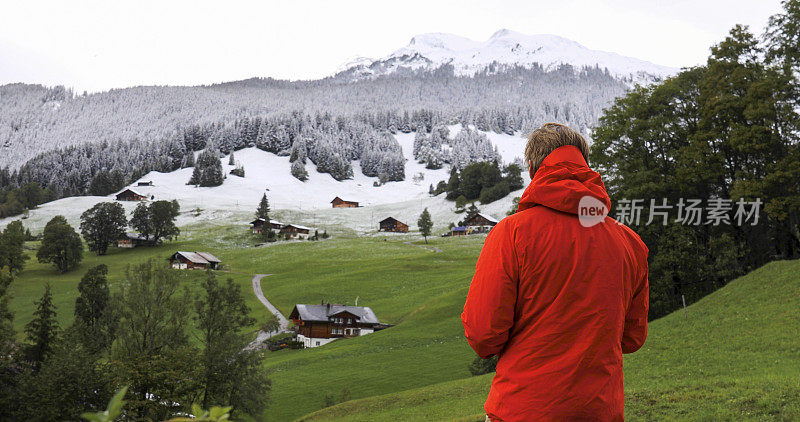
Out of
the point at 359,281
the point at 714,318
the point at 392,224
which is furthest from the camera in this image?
the point at 392,224

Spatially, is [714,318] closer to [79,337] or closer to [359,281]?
[79,337]

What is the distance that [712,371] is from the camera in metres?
19.4

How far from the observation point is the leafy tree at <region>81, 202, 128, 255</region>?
105 meters

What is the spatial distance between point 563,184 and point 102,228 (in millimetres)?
117221

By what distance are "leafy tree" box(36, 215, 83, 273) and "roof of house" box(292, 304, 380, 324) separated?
167 feet

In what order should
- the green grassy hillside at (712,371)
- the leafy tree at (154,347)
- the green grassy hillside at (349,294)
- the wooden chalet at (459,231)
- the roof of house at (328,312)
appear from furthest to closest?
1. the wooden chalet at (459,231)
2. the roof of house at (328,312)
3. the green grassy hillside at (349,294)
4. the leafy tree at (154,347)
5. the green grassy hillside at (712,371)

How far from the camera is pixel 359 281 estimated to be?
7612cm

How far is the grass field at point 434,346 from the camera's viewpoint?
16062mm

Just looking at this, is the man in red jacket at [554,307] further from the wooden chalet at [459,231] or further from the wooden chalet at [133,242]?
the wooden chalet at [133,242]

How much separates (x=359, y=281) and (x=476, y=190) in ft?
245

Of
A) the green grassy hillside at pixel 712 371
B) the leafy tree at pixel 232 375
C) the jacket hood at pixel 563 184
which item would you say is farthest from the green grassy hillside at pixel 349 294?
the jacket hood at pixel 563 184

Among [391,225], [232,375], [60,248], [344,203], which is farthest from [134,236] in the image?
[232,375]

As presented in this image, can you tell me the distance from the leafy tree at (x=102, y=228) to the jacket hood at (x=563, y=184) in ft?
381

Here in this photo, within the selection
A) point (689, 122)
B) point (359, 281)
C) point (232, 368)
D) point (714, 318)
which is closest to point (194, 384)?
point (232, 368)
